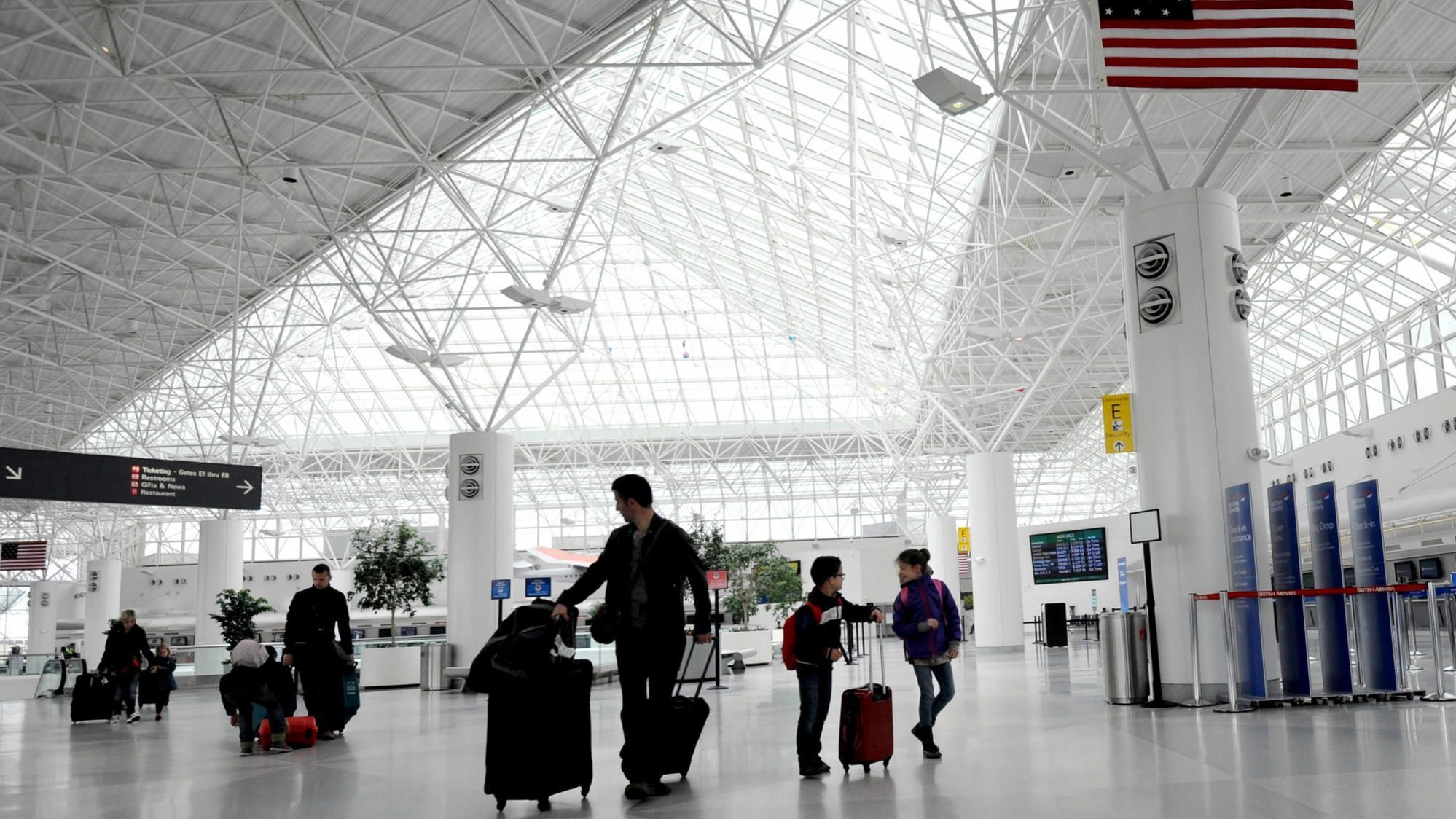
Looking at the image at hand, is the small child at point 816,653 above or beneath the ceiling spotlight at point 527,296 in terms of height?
beneath

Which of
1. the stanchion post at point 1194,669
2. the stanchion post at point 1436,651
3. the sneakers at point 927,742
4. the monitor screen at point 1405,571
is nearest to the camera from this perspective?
the sneakers at point 927,742

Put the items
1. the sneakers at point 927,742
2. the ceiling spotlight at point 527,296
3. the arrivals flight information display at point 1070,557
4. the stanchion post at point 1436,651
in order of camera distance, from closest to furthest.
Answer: the sneakers at point 927,742
the stanchion post at point 1436,651
the ceiling spotlight at point 527,296
the arrivals flight information display at point 1070,557

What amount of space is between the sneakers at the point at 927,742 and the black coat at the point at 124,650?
12.7m

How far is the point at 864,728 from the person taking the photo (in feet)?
25.2

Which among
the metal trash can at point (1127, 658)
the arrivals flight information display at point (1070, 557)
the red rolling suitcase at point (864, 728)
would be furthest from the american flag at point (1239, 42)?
the arrivals flight information display at point (1070, 557)

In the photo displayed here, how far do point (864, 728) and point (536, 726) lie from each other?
229 cm

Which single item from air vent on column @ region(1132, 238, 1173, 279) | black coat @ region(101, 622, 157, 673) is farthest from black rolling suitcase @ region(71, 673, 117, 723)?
air vent on column @ region(1132, 238, 1173, 279)

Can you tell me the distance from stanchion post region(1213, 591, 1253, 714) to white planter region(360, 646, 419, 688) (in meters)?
18.7

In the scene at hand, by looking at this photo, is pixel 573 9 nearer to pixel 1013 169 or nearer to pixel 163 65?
pixel 163 65

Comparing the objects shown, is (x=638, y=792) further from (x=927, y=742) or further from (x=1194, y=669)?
(x=1194, y=669)

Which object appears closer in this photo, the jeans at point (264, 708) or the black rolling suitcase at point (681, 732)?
the black rolling suitcase at point (681, 732)

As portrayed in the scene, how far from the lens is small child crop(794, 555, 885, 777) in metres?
7.67

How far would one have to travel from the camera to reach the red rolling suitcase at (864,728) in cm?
766

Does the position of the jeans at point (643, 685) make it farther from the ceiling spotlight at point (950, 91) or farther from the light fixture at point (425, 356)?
the light fixture at point (425, 356)
